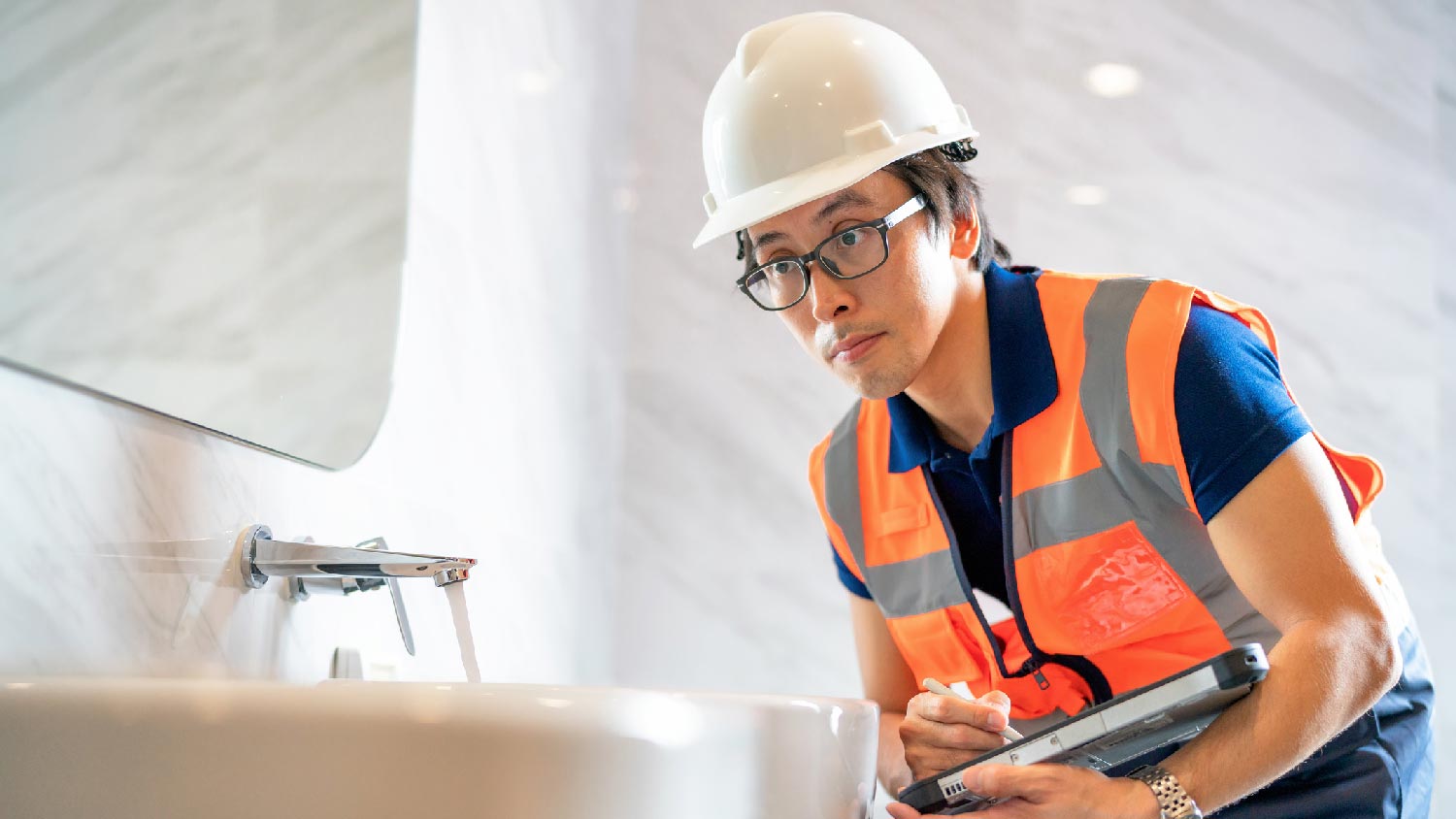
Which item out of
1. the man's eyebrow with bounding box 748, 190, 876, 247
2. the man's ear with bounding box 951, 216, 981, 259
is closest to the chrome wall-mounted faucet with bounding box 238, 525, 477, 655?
the man's eyebrow with bounding box 748, 190, 876, 247

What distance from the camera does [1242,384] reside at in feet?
3.35

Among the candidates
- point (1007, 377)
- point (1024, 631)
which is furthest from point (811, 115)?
point (1024, 631)

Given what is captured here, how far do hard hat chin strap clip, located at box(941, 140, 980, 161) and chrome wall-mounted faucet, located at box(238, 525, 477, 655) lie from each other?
72cm

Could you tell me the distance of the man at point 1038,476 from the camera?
0.95 m

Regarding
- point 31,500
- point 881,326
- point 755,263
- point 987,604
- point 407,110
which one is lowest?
point 987,604

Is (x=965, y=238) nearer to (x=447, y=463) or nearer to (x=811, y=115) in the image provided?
(x=811, y=115)

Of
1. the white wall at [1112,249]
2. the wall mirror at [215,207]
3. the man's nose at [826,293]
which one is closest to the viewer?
the wall mirror at [215,207]

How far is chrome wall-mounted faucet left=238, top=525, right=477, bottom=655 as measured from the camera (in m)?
0.91

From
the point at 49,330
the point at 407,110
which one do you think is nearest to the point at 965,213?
the point at 407,110

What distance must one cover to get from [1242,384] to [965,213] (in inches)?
16.2

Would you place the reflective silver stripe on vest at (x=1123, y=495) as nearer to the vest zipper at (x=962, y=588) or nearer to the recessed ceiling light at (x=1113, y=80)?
the vest zipper at (x=962, y=588)

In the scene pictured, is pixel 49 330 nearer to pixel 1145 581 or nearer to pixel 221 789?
pixel 221 789

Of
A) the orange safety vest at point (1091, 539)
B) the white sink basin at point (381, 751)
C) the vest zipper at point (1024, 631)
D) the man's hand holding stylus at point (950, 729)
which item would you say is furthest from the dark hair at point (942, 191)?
the white sink basin at point (381, 751)

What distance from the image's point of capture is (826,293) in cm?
122
